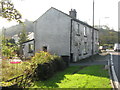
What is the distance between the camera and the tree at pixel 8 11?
4.40m

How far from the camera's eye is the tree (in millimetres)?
4404

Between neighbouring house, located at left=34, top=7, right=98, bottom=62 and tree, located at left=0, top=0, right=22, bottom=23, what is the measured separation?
48.5 feet

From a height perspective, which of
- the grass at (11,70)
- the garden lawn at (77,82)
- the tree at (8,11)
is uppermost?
the tree at (8,11)

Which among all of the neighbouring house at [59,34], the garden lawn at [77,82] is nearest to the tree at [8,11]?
the garden lawn at [77,82]

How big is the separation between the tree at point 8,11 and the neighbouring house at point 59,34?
14768 millimetres

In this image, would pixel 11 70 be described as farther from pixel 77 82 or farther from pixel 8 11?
pixel 8 11

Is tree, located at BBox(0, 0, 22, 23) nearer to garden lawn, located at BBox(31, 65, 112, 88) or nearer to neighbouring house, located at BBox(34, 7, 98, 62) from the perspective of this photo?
garden lawn, located at BBox(31, 65, 112, 88)

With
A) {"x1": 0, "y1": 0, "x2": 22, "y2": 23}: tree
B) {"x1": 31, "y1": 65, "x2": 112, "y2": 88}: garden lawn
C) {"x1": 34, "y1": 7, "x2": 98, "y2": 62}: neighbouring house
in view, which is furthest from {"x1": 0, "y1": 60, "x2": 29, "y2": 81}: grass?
{"x1": 34, "y1": 7, "x2": 98, "y2": 62}: neighbouring house

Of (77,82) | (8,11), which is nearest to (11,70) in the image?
(77,82)

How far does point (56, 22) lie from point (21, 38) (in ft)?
57.1

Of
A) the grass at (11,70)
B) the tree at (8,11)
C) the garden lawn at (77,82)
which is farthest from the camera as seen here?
the grass at (11,70)

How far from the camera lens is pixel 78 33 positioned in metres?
21.7

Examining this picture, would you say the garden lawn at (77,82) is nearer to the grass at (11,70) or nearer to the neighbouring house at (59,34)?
the grass at (11,70)

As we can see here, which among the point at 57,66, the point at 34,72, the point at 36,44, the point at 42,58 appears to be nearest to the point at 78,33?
the point at 36,44
